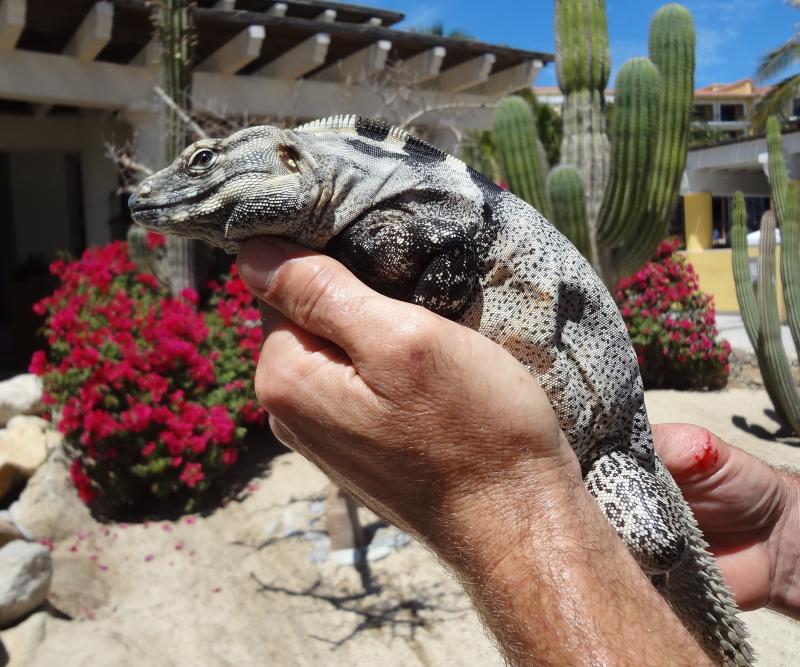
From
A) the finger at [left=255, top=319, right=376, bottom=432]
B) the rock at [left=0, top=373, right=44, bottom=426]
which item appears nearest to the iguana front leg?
the finger at [left=255, top=319, right=376, bottom=432]

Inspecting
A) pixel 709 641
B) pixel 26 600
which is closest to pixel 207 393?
pixel 26 600

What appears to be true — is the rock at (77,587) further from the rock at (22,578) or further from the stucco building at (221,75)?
the stucco building at (221,75)

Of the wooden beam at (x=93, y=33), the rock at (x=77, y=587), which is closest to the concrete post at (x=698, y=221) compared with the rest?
the wooden beam at (x=93, y=33)

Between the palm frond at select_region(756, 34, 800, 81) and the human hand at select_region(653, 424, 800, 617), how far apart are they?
2588 centimetres

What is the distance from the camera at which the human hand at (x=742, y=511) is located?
2.86m

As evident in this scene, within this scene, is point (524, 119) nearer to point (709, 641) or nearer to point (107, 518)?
point (107, 518)

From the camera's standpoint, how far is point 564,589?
1.61m

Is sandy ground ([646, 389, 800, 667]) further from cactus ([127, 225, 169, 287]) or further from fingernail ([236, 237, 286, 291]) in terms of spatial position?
cactus ([127, 225, 169, 287])

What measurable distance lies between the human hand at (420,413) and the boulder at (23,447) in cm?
661

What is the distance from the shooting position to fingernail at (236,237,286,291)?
1.95 m

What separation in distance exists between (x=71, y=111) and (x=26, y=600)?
1059cm

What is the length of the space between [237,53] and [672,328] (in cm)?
684

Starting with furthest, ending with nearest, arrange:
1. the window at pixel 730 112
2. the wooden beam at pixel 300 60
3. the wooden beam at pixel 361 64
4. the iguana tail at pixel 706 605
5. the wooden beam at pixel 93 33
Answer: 1. the window at pixel 730 112
2. the wooden beam at pixel 361 64
3. the wooden beam at pixel 300 60
4. the wooden beam at pixel 93 33
5. the iguana tail at pixel 706 605

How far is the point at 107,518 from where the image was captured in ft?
23.0
